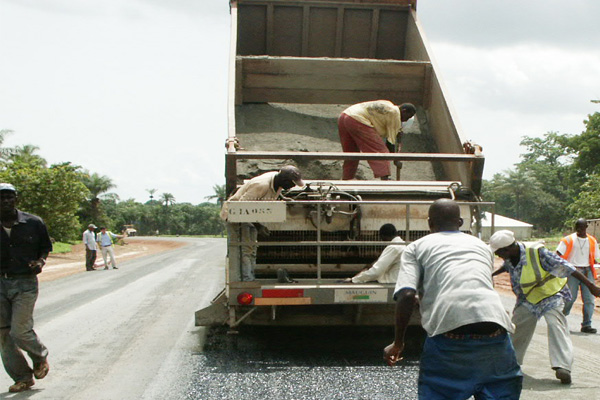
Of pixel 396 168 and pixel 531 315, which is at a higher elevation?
pixel 396 168

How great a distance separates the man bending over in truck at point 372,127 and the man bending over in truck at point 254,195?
59.9 inches

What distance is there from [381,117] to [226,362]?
318cm

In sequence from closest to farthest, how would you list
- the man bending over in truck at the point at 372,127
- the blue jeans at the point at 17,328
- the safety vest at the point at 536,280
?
the blue jeans at the point at 17,328, the safety vest at the point at 536,280, the man bending over in truck at the point at 372,127

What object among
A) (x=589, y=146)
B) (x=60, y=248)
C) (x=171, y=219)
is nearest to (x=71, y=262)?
(x=60, y=248)

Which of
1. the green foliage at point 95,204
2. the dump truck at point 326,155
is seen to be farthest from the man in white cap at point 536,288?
the green foliage at point 95,204

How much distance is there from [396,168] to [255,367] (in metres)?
3.03

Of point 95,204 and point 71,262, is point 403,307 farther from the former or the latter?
point 95,204

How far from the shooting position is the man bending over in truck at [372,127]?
7.40 m

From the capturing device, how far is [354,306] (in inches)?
239

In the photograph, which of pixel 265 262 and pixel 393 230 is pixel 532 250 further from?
pixel 265 262

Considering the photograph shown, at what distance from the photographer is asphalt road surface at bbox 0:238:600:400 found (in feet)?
16.3

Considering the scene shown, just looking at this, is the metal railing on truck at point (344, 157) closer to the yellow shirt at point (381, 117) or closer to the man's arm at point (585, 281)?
the yellow shirt at point (381, 117)

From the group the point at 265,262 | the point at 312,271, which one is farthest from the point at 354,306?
the point at 265,262

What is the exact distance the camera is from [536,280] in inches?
215
